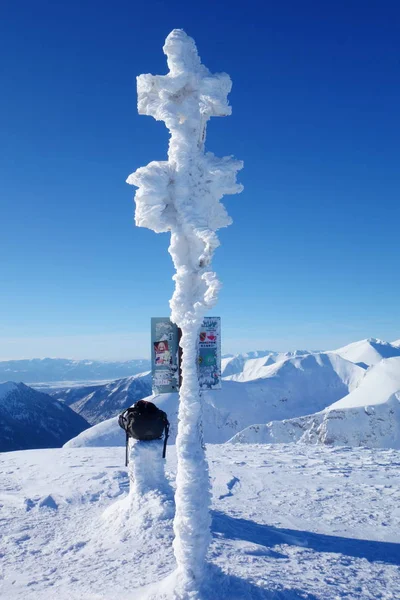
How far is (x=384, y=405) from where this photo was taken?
7331 cm

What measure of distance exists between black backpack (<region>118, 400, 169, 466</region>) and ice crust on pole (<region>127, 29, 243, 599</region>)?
3268mm

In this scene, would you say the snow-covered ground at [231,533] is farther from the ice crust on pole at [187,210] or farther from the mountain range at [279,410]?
the mountain range at [279,410]

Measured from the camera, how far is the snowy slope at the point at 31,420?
124m

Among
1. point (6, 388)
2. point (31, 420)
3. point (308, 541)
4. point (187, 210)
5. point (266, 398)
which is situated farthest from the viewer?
point (6, 388)

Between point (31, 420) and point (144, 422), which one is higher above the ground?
point (144, 422)

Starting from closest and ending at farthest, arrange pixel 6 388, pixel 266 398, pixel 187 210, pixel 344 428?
1. pixel 187 210
2. pixel 344 428
3. pixel 266 398
4. pixel 6 388

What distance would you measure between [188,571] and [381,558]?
368cm

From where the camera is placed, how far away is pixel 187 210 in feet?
18.8

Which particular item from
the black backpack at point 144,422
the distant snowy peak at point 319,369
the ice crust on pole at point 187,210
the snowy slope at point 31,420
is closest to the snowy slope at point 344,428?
the black backpack at point 144,422

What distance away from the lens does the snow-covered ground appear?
6.23 metres

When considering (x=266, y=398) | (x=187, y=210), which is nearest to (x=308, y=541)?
(x=187, y=210)

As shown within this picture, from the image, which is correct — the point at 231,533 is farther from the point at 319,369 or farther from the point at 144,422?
the point at 319,369

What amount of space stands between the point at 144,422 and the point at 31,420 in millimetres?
142730

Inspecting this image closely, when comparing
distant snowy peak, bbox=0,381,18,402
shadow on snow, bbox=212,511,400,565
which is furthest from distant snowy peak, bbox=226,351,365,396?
shadow on snow, bbox=212,511,400,565
